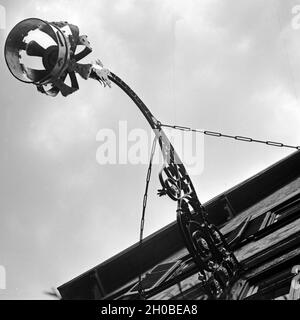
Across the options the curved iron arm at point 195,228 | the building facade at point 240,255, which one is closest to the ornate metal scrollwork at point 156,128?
the curved iron arm at point 195,228

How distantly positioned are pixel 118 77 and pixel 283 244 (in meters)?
3.76

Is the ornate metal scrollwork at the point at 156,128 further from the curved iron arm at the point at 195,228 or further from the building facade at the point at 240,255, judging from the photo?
the building facade at the point at 240,255

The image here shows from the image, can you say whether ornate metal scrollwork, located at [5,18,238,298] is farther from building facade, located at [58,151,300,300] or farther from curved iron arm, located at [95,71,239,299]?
building facade, located at [58,151,300,300]

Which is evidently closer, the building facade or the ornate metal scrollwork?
the ornate metal scrollwork

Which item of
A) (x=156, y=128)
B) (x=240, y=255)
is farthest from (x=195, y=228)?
(x=240, y=255)

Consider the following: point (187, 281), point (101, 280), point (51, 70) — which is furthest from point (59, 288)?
point (51, 70)

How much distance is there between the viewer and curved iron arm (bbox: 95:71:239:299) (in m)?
6.52

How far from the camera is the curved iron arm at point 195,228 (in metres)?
6.52

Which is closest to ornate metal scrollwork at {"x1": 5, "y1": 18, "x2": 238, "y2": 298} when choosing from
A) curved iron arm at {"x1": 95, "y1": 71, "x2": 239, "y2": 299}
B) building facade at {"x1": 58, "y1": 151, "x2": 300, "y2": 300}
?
curved iron arm at {"x1": 95, "y1": 71, "x2": 239, "y2": 299}

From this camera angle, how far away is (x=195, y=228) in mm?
6957

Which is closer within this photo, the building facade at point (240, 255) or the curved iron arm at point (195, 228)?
the curved iron arm at point (195, 228)

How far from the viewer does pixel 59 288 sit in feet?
42.2

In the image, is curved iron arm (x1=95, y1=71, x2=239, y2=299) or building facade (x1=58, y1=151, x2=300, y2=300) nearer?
curved iron arm (x1=95, y1=71, x2=239, y2=299)

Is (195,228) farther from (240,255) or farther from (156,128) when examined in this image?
(240,255)
